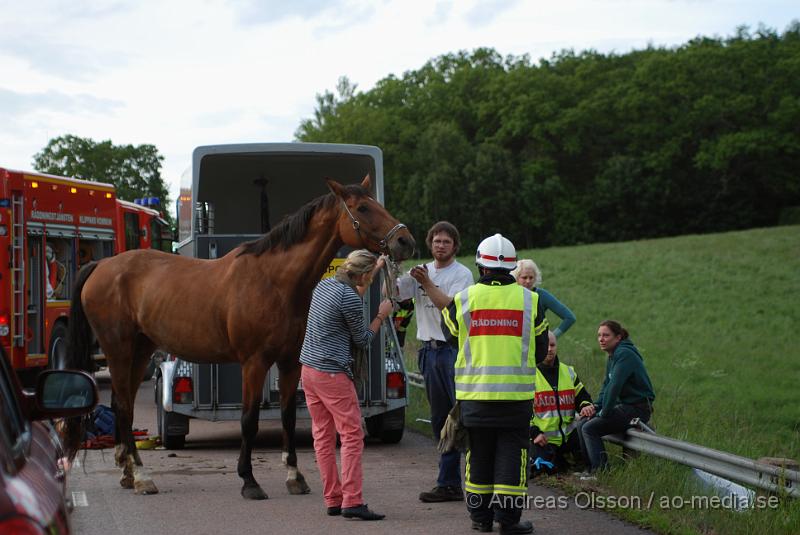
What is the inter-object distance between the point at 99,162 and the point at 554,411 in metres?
71.0

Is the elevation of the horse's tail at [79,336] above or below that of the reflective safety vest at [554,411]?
above

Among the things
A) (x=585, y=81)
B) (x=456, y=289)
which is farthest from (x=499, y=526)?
(x=585, y=81)

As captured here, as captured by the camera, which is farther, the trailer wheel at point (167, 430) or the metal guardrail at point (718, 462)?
the trailer wheel at point (167, 430)

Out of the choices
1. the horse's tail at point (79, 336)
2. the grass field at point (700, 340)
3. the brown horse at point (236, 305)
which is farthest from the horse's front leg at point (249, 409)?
the grass field at point (700, 340)

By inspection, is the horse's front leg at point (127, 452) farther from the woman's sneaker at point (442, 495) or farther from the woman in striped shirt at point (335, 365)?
the woman's sneaker at point (442, 495)

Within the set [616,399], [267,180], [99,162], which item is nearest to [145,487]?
[616,399]

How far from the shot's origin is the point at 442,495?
8242mm

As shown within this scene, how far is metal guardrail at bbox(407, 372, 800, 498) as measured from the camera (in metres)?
6.68

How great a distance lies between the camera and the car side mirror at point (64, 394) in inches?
141

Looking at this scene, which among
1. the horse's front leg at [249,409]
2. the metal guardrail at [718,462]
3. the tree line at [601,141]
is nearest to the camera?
the metal guardrail at [718,462]

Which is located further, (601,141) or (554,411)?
(601,141)

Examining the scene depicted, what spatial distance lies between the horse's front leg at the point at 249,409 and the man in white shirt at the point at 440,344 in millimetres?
1362

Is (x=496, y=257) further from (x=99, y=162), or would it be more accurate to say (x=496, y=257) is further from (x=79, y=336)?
(x=99, y=162)

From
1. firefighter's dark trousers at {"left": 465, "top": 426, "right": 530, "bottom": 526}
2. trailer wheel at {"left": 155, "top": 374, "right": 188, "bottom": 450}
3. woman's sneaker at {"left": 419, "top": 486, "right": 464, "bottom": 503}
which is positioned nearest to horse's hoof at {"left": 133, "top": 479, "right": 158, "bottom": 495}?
woman's sneaker at {"left": 419, "top": 486, "right": 464, "bottom": 503}
